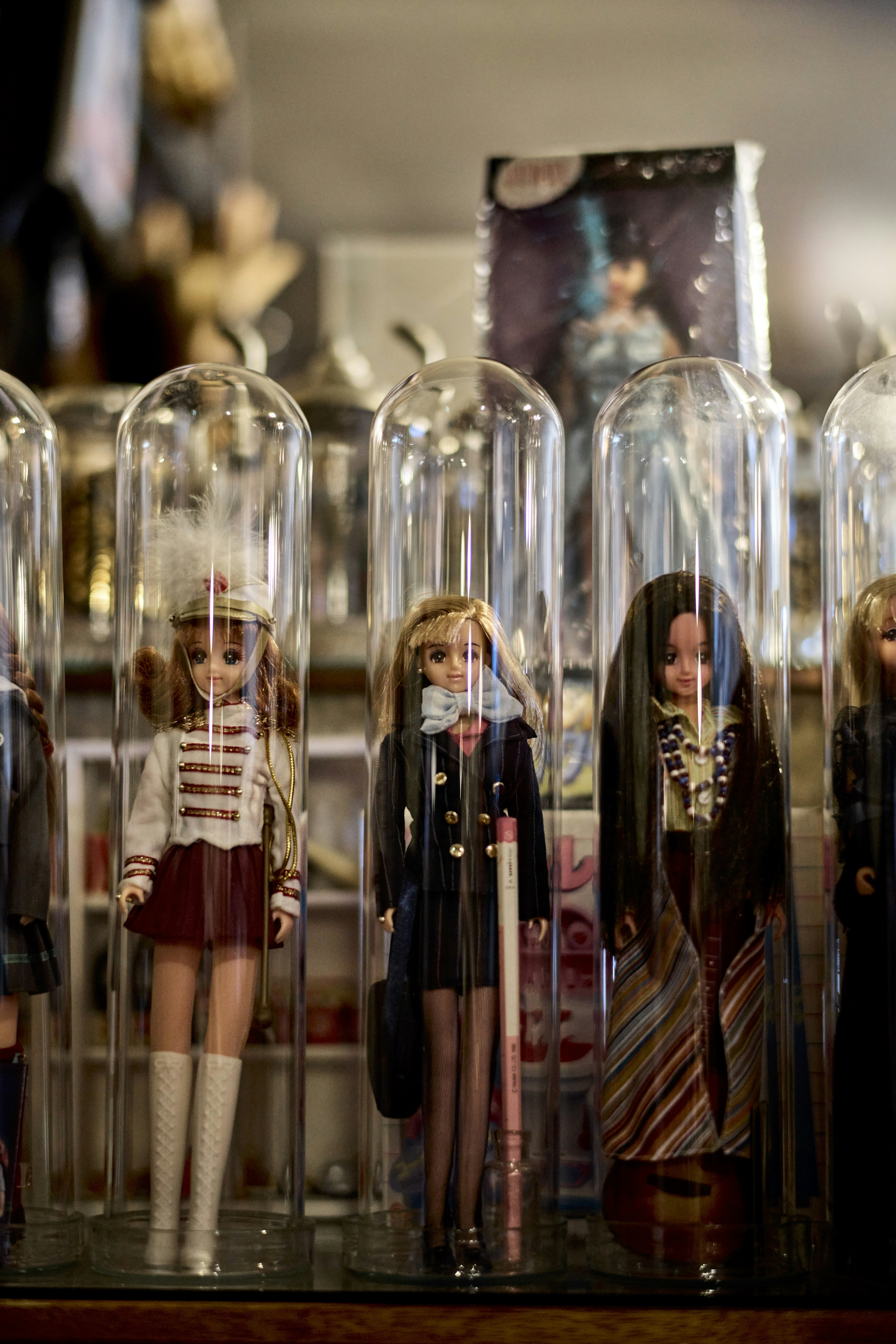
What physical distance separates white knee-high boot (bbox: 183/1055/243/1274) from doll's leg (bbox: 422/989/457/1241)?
167 mm

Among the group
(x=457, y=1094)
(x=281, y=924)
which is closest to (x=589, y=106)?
(x=281, y=924)

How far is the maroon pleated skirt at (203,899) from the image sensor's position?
1202mm

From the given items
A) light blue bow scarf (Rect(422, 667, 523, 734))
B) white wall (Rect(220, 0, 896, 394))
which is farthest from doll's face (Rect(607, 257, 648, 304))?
light blue bow scarf (Rect(422, 667, 523, 734))

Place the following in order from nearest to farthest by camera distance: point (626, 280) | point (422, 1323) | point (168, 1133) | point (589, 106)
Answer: point (422, 1323) → point (168, 1133) → point (626, 280) → point (589, 106)

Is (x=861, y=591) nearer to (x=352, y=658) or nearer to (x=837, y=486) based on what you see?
(x=837, y=486)

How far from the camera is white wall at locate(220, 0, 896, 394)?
6.40 feet

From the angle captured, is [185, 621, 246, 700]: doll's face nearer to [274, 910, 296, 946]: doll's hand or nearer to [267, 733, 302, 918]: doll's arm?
[267, 733, 302, 918]: doll's arm

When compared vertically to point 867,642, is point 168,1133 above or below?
below

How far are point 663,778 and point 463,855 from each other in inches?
7.3

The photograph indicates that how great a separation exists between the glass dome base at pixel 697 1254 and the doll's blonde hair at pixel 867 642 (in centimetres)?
46

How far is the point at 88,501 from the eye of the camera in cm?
184

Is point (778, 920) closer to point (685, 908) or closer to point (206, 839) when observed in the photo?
point (685, 908)

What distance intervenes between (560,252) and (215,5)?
2.45 feet

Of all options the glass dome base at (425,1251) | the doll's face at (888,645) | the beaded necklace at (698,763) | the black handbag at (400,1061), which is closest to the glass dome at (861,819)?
the doll's face at (888,645)
